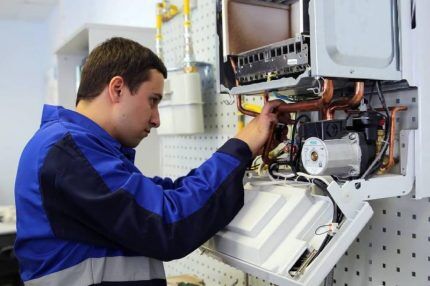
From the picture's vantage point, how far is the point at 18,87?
4516mm

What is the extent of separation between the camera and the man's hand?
0.87 meters

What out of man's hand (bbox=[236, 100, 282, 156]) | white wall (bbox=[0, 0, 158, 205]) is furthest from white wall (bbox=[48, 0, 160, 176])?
man's hand (bbox=[236, 100, 282, 156])

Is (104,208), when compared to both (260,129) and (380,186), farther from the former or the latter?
(380,186)

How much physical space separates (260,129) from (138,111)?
0.86 feet

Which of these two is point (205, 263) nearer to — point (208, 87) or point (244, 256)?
point (208, 87)

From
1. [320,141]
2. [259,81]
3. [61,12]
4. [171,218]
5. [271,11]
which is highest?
[61,12]

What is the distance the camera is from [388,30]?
770mm

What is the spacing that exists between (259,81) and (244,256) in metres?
0.33

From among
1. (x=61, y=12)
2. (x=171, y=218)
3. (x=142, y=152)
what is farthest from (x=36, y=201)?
(x=61, y=12)

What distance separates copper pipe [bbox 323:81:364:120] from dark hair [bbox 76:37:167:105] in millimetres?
389

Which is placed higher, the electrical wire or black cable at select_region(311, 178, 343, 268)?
the electrical wire

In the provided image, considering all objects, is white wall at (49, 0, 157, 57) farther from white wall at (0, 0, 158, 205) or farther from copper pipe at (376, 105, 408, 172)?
copper pipe at (376, 105, 408, 172)

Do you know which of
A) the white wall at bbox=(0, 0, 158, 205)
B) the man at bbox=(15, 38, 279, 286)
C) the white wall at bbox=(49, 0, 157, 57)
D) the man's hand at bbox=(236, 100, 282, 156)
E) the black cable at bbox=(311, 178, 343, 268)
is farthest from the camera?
the white wall at bbox=(0, 0, 158, 205)

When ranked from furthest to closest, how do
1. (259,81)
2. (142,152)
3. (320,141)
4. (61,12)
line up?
(61,12) → (142,152) → (259,81) → (320,141)
